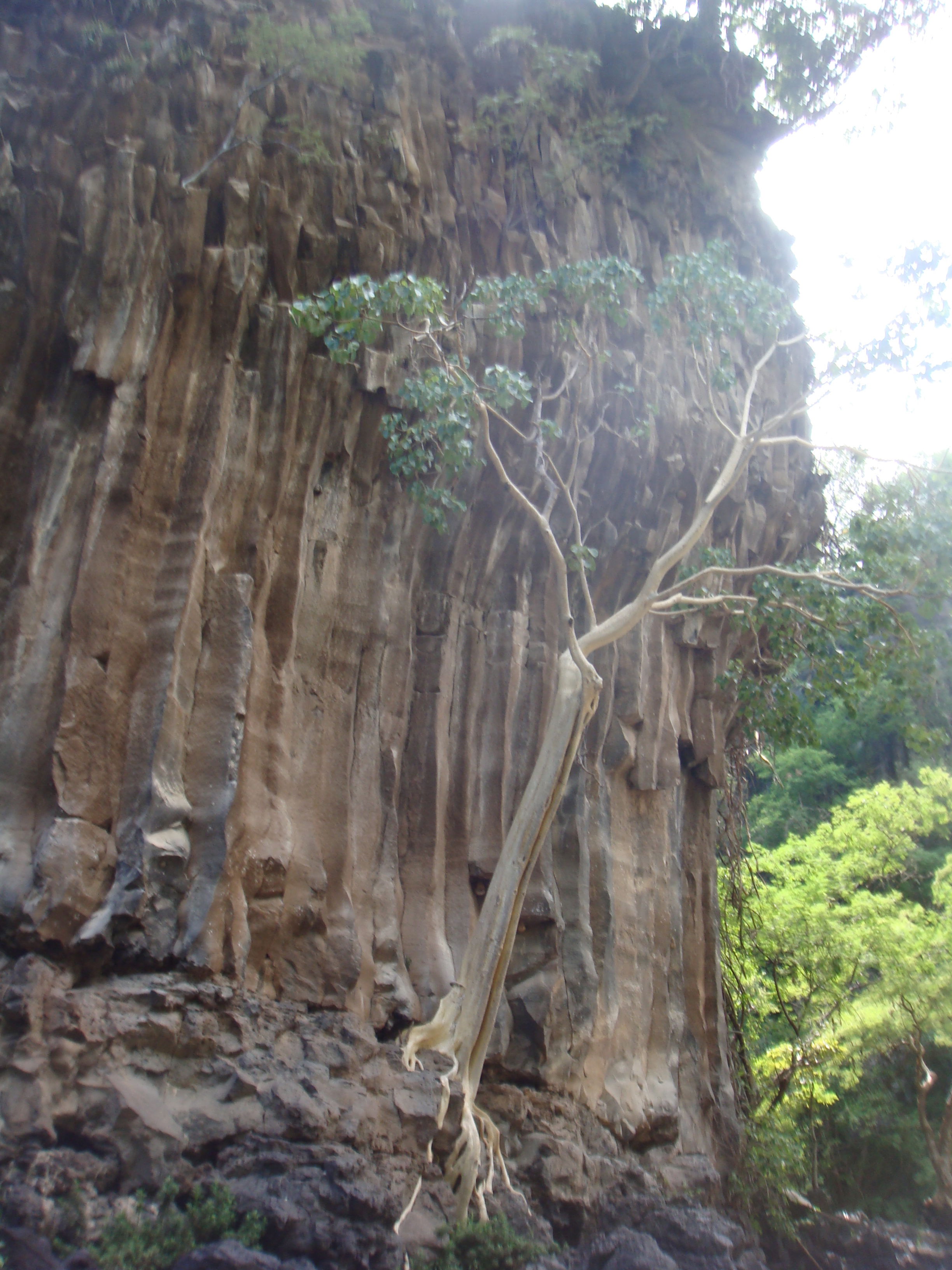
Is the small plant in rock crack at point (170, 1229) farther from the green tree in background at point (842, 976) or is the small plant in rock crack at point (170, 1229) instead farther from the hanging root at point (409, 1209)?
the green tree in background at point (842, 976)

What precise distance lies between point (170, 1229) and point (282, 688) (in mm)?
4465

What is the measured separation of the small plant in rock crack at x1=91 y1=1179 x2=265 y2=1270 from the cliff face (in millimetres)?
300

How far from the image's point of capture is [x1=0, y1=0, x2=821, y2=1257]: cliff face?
7.59 m

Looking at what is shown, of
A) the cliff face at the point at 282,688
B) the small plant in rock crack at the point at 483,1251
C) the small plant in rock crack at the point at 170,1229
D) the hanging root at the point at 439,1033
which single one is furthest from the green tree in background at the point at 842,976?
the small plant in rock crack at the point at 170,1229

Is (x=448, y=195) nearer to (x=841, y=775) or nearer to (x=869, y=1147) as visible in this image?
(x=869, y=1147)

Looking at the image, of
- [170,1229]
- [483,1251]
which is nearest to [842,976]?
[483,1251]

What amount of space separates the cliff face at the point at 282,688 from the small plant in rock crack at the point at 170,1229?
30 cm

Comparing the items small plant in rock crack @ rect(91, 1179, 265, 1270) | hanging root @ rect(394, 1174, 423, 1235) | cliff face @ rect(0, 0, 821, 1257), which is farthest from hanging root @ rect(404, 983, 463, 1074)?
small plant in rock crack @ rect(91, 1179, 265, 1270)

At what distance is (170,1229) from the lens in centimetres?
627

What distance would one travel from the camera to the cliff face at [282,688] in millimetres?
7586

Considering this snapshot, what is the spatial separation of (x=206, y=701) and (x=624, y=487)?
6.59 m

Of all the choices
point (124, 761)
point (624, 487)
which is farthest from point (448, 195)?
point (124, 761)

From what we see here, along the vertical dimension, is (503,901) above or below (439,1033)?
above

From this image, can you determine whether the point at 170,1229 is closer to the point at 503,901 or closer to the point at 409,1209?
the point at 409,1209
